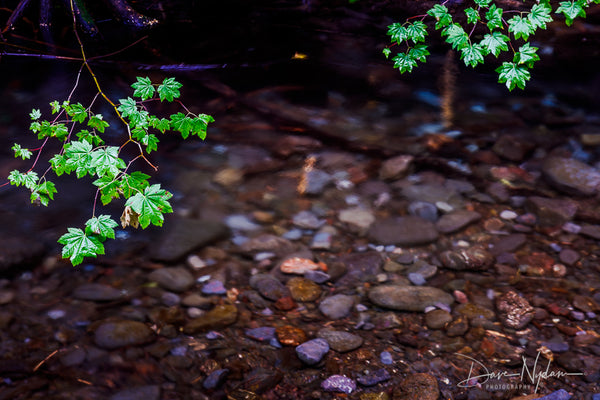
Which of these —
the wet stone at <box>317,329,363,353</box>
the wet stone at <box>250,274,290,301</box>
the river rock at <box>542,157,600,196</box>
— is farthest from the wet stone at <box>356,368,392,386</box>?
Answer: the river rock at <box>542,157,600,196</box>

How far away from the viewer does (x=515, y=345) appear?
10.6 feet

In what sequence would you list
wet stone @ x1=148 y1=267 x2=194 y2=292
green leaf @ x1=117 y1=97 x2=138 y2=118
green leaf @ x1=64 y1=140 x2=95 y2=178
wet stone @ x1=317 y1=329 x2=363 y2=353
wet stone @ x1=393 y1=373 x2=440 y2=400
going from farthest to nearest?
wet stone @ x1=148 y1=267 x2=194 y2=292
wet stone @ x1=317 y1=329 x2=363 y2=353
wet stone @ x1=393 y1=373 x2=440 y2=400
green leaf @ x1=117 y1=97 x2=138 y2=118
green leaf @ x1=64 y1=140 x2=95 y2=178

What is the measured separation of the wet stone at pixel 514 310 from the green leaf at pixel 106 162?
9.42ft

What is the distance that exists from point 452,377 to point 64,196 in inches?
165

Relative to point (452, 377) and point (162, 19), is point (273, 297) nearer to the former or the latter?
point (452, 377)

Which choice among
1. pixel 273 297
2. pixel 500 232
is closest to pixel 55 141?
pixel 273 297

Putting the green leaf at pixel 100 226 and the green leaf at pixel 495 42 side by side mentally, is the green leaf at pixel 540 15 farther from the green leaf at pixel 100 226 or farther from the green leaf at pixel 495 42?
the green leaf at pixel 100 226

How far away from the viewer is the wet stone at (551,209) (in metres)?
4.56

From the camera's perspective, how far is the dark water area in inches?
122

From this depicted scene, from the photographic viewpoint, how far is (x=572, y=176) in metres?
5.11

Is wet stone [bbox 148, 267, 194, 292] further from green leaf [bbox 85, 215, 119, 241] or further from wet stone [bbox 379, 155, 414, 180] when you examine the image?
wet stone [bbox 379, 155, 414, 180]

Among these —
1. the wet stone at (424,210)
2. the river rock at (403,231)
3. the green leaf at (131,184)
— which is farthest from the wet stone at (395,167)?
the green leaf at (131,184)

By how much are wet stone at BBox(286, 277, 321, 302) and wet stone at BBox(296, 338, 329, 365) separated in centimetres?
48

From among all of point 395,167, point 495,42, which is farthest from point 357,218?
point 495,42
